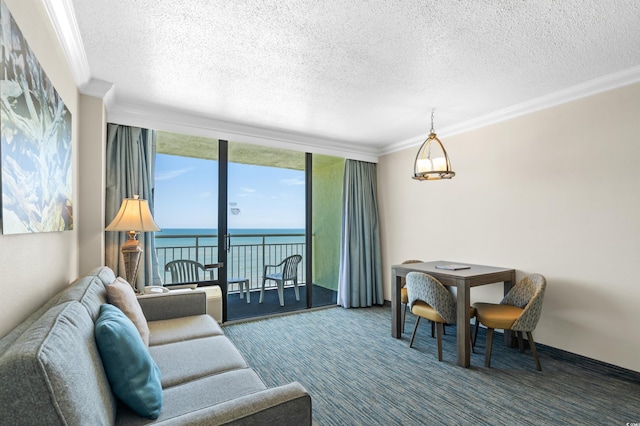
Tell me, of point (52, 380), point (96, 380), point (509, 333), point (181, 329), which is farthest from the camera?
point (509, 333)

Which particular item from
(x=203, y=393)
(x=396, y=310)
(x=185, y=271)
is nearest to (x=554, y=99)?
(x=396, y=310)

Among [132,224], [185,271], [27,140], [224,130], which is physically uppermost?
[224,130]

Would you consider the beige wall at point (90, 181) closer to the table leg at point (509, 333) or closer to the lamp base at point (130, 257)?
the lamp base at point (130, 257)

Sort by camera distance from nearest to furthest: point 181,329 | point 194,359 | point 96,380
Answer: point 96,380 → point 194,359 → point 181,329

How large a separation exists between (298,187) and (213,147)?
1.39 meters

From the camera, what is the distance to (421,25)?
1915 millimetres

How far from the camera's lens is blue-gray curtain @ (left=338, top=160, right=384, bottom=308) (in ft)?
15.2

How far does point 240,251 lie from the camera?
204 inches

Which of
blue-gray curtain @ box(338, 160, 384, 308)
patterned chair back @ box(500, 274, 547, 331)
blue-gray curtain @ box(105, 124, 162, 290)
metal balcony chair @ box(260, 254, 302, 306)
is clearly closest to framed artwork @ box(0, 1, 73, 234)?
blue-gray curtain @ box(105, 124, 162, 290)

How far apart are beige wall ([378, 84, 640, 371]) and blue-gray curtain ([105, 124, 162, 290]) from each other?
352 centimetres

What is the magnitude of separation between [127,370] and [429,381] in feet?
7.15

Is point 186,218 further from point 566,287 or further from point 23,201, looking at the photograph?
point 566,287

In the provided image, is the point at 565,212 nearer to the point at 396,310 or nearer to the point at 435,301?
the point at 435,301

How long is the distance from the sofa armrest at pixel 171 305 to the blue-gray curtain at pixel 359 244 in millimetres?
A: 2352
